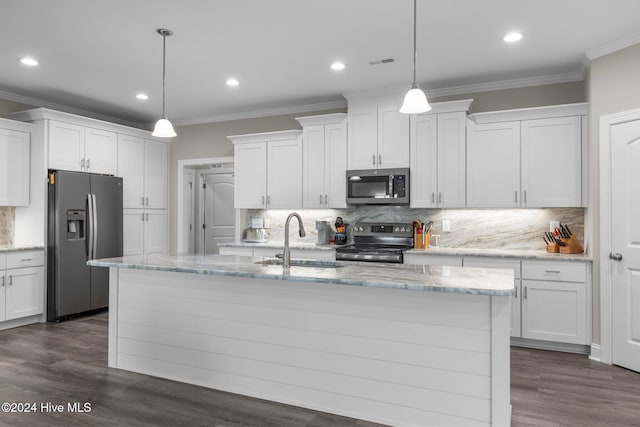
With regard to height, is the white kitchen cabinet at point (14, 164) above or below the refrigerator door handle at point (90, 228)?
above

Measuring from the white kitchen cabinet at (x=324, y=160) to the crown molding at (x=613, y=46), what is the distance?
2.48m

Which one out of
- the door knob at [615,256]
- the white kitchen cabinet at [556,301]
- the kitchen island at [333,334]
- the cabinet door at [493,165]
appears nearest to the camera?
the kitchen island at [333,334]

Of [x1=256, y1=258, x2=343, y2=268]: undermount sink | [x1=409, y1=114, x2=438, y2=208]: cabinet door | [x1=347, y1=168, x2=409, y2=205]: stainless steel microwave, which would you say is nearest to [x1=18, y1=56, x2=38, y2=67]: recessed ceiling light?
[x1=256, y1=258, x2=343, y2=268]: undermount sink

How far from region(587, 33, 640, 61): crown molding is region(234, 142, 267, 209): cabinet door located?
3.64 meters

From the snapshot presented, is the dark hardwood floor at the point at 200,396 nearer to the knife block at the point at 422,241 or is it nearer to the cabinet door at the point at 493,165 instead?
the knife block at the point at 422,241

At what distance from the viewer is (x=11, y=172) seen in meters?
4.83

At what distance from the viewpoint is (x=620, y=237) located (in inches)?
139

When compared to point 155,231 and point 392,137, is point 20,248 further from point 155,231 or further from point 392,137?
point 392,137

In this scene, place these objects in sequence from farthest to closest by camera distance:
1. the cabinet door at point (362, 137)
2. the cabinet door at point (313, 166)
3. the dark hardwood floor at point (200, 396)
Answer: the cabinet door at point (313, 166)
the cabinet door at point (362, 137)
the dark hardwood floor at point (200, 396)

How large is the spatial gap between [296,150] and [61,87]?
2778mm

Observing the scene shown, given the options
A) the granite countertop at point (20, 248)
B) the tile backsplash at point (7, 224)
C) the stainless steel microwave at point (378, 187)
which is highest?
the stainless steel microwave at point (378, 187)

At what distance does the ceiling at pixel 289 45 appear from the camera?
3018mm

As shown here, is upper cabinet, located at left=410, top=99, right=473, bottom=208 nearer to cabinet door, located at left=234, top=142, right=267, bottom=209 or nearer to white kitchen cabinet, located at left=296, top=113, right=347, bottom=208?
white kitchen cabinet, located at left=296, top=113, right=347, bottom=208

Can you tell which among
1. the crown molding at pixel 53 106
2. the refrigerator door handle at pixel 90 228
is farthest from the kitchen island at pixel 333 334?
the crown molding at pixel 53 106
